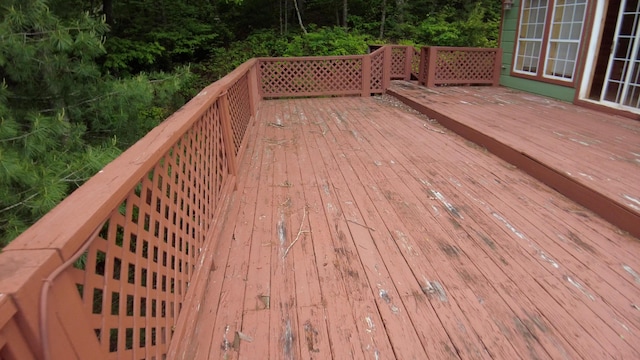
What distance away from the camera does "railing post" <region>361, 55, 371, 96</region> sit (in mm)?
7880

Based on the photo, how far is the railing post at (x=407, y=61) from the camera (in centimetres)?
963

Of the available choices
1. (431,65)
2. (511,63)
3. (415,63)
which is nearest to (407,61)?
(415,63)

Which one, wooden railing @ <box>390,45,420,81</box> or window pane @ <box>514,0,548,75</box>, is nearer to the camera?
window pane @ <box>514,0,548,75</box>

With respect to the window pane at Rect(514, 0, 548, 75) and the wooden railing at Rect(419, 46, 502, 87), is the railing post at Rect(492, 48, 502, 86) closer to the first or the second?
the wooden railing at Rect(419, 46, 502, 87)

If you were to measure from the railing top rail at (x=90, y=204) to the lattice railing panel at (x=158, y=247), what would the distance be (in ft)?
0.22

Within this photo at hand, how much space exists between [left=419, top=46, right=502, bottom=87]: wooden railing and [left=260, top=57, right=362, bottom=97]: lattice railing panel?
1.53 meters

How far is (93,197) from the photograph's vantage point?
40.9 inches

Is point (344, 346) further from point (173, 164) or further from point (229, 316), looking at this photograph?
point (173, 164)

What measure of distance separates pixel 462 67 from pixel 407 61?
6.15ft

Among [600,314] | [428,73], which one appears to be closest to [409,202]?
[600,314]

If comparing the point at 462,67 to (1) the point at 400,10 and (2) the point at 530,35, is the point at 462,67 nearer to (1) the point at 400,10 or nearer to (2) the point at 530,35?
(2) the point at 530,35

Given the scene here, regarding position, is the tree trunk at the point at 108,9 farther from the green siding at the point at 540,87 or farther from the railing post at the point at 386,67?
the green siding at the point at 540,87

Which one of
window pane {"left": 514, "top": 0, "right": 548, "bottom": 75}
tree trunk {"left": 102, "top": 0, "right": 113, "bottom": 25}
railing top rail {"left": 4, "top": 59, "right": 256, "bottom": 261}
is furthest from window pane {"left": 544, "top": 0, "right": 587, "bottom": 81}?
tree trunk {"left": 102, "top": 0, "right": 113, "bottom": 25}

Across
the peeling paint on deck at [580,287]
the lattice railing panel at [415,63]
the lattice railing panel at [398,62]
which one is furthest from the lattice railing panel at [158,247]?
the lattice railing panel at [415,63]
